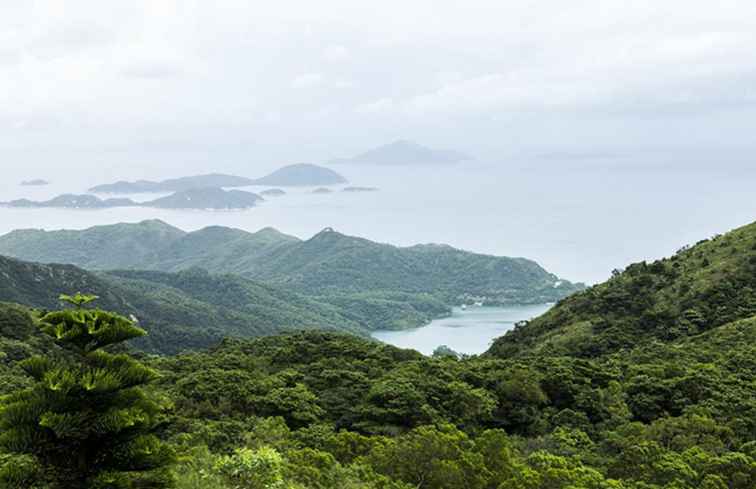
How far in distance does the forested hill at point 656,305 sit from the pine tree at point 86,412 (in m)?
44.4

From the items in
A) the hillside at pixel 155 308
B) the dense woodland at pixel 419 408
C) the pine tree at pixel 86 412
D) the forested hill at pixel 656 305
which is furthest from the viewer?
the hillside at pixel 155 308

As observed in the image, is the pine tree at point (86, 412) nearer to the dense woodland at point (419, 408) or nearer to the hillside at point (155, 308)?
the dense woodland at point (419, 408)

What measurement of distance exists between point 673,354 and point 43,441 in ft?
123

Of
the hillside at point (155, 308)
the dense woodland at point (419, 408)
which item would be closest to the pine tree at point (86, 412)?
the dense woodland at point (419, 408)

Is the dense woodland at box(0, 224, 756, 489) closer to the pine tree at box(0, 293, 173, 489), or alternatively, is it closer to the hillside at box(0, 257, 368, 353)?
the pine tree at box(0, 293, 173, 489)

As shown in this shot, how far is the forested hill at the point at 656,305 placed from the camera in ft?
169

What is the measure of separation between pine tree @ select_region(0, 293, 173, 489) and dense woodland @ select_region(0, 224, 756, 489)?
4cm

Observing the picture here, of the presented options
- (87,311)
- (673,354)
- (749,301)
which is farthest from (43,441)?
(749,301)

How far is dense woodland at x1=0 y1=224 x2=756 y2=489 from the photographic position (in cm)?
1163

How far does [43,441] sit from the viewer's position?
11328 millimetres

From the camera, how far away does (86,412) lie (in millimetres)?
11383

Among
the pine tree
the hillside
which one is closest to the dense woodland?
the pine tree

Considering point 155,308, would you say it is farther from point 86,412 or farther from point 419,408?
point 86,412

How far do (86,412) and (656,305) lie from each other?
54.7 m
